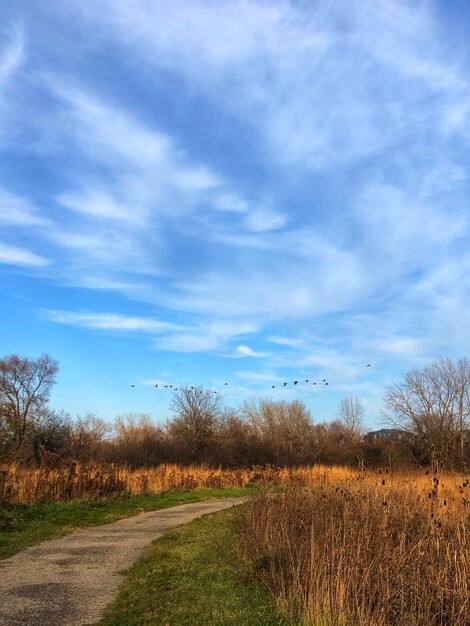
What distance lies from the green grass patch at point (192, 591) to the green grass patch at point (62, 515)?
102 inches

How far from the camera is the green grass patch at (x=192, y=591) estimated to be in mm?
5078

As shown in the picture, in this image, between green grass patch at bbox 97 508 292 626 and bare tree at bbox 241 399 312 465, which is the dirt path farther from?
bare tree at bbox 241 399 312 465

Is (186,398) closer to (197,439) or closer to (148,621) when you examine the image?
(197,439)

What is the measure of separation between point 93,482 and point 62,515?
3595 mm

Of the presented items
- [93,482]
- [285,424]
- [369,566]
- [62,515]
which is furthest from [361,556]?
[285,424]

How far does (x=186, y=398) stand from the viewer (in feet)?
138

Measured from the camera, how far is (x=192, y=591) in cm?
597

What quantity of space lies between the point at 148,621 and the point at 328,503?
13.4ft

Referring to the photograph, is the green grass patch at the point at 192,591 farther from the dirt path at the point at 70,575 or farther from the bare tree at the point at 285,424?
the bare tree at the point at 285,424

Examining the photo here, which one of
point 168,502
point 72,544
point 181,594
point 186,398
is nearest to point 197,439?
point 186,398

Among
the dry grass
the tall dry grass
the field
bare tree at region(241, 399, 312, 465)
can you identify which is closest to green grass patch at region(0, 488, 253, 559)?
the dry grass

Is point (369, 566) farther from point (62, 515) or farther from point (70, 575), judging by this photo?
point (62, 515)

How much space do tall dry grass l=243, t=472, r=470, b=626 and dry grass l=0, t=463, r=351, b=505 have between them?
6.59 metres

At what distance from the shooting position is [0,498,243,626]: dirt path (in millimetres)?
5293
